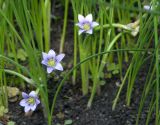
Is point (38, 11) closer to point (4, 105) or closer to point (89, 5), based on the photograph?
point (89, 5)

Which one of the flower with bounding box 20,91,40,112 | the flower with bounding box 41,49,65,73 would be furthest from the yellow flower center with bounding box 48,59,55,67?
the flower with bounding box 20,91,40,112

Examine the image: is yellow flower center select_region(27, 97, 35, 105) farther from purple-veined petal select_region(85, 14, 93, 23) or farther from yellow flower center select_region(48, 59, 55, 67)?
purple-veined petal select_region(85, 14, 93, 23)

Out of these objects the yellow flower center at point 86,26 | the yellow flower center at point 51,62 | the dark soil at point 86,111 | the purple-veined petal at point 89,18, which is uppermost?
A: the purple-veined petal at point 89,18

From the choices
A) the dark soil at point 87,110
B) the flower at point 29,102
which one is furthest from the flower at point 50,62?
the dark soil at point 87,110

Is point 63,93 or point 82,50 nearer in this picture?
point 82,50

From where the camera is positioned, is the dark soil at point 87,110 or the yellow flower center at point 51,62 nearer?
the yellow flower center at point 51,62

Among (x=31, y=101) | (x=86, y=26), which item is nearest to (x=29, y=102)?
(x=31, y=101)

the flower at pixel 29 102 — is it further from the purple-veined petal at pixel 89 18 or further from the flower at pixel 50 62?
the purple-veined petal at pixel 89 18

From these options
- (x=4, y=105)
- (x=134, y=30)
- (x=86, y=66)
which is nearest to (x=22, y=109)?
(x=4, y=105)
